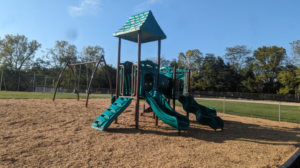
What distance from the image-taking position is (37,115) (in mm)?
Answer: 7609

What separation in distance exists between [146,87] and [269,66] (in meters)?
51.7

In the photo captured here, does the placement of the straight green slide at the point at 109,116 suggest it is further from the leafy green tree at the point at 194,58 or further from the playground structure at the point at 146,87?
the leafy green tree at the point at 194,58

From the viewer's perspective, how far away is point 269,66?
156 feet

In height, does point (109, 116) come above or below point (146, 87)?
below

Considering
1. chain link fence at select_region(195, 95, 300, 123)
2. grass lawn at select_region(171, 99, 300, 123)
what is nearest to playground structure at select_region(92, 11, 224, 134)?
chain link fence at select_region(195, 95, 300, 123)

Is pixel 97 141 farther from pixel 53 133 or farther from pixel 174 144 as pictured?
pixel 174 144

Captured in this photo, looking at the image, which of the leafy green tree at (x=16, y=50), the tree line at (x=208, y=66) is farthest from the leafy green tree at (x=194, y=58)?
the leafy green tree at (x=16, y=50)

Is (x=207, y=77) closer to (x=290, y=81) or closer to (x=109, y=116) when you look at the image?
(x=290, y=81)

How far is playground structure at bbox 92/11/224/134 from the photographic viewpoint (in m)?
6.54

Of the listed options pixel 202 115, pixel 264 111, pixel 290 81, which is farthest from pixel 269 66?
pixel 202 115

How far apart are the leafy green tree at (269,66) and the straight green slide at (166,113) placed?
50.2m

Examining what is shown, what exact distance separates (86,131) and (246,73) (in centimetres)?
5459

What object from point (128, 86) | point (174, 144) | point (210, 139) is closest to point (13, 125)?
point (128, 86)

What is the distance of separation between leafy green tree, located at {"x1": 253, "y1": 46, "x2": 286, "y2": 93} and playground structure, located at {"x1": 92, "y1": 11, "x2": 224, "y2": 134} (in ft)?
160
